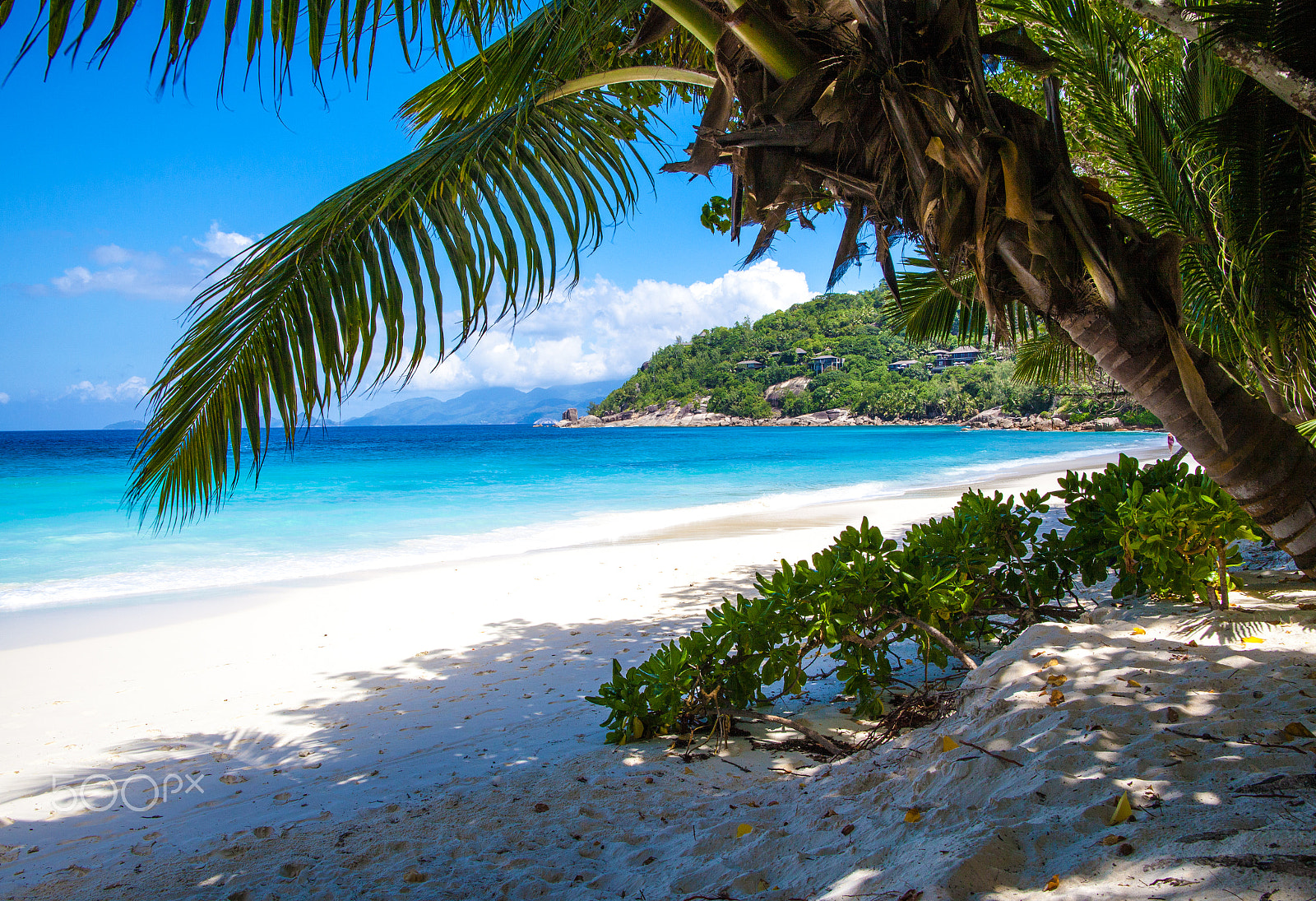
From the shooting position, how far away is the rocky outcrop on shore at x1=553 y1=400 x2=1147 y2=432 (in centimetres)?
5316

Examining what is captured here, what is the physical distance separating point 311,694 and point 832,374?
244ft

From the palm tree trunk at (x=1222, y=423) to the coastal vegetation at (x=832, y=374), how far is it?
189 feet

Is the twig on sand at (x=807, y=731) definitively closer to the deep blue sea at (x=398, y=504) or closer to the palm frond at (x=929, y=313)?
the deep blue sea at (x=398, y=504)

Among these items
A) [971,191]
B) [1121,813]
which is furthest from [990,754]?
[971,191]

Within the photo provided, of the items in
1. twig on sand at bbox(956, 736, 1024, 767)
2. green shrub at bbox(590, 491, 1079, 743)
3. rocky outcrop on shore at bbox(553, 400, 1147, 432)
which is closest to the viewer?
twig on sand at bbox(956, 736, 1024, 767)

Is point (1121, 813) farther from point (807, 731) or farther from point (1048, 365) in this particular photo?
point (1048, 365)

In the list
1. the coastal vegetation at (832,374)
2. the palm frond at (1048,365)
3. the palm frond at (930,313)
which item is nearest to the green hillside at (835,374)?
the coastal vegetation at (832,374)

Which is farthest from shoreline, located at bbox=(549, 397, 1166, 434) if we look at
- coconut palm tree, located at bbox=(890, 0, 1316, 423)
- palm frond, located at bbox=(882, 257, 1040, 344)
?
coconut palm tree, located at bbox=(890, 0, 1316, 423)

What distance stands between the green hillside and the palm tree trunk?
5786 centimetres

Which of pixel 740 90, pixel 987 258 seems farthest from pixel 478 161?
pixel 987 258

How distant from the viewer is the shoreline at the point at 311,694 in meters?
2.65

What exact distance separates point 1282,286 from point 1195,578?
124cm

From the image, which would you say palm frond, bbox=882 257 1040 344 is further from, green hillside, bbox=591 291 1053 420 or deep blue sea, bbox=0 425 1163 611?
green hillside, bbox=591 291 1053 420

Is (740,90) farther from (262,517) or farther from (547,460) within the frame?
(547,460)
